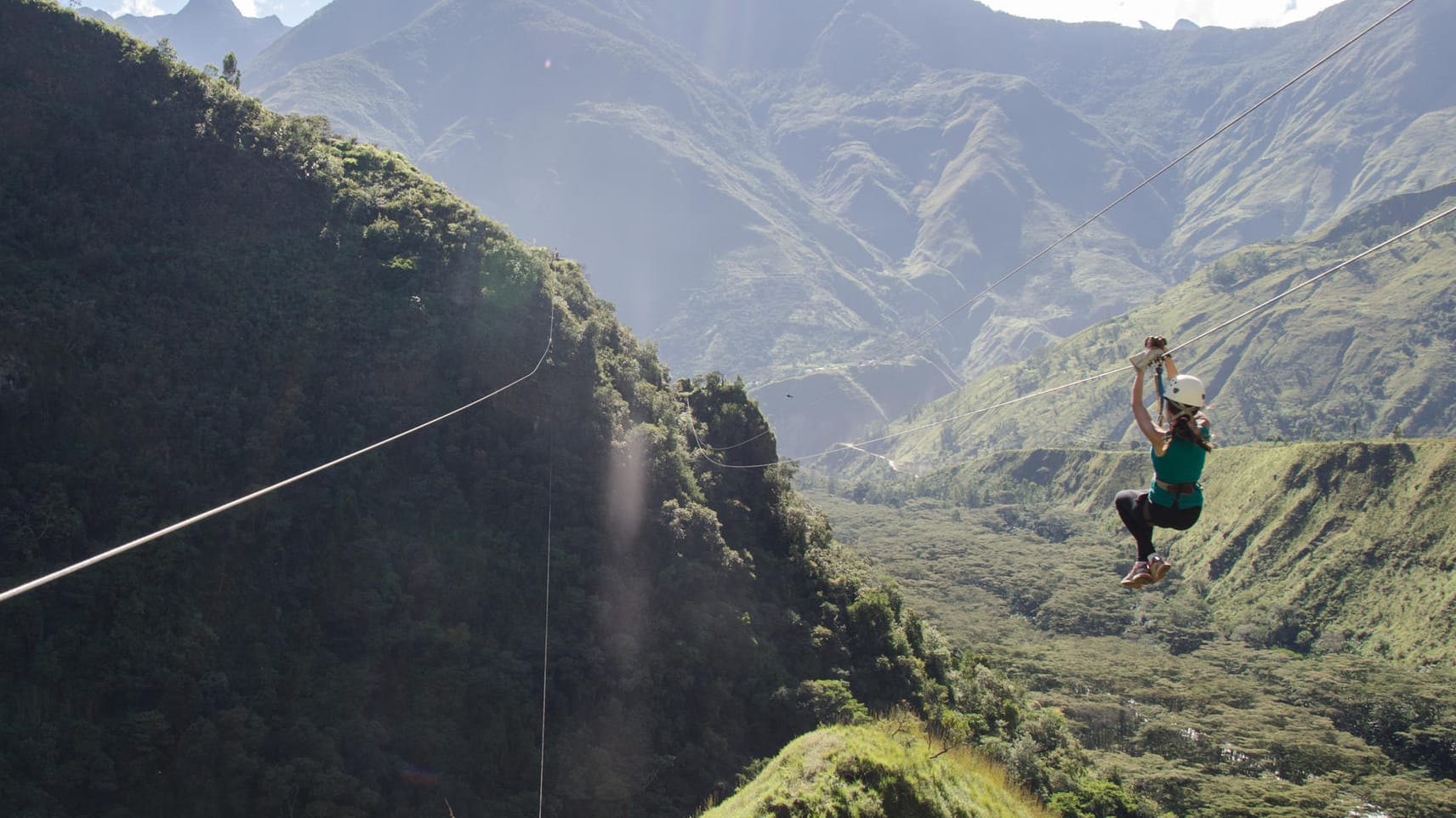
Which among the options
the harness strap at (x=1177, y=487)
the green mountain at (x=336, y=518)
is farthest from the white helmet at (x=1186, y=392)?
the green mountain at (x=336, y=518)

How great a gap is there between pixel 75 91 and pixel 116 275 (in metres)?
13.6

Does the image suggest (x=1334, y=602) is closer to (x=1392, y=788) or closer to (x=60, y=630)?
(x=1392, y=788)

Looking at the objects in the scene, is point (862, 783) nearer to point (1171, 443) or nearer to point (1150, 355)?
point (1171, 443)

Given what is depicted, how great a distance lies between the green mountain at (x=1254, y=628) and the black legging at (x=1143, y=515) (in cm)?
4143

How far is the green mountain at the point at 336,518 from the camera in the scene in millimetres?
29734

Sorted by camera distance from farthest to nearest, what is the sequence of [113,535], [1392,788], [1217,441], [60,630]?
[1217,441], [1392,788], [113,535], [60,630]

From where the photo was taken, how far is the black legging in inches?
426

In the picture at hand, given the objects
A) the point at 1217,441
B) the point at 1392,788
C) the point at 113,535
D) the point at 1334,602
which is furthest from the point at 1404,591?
the point at 113,535

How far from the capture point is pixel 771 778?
18.1m

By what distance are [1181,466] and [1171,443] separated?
11.8 inches

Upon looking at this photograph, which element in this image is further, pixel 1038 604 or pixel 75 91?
pixel 1038 604

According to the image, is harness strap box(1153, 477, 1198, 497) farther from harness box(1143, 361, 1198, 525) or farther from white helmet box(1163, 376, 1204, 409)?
white helmet box(1163, 376, 1204, 409)

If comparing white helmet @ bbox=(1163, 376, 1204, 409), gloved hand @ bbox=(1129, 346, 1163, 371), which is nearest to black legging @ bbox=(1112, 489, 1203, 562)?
white helmet @ bbox=(1163, 376, 1204, 409)

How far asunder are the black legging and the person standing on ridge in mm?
10
